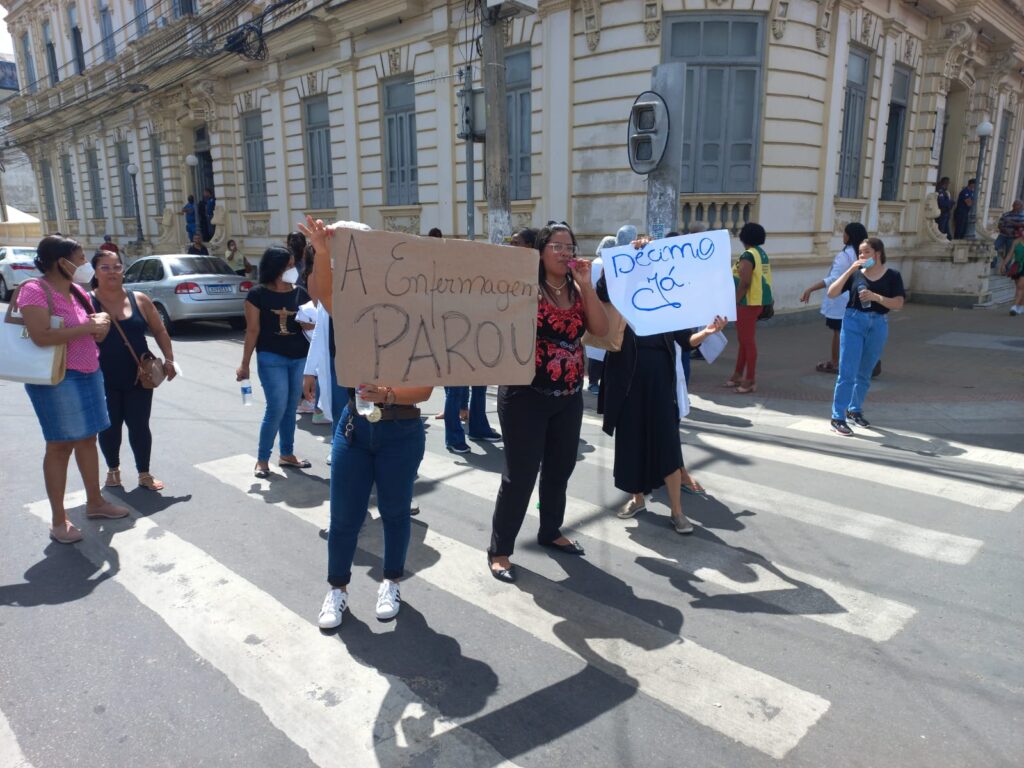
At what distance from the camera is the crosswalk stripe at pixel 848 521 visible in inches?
170

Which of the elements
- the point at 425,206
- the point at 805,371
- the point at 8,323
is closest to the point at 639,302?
the point at 8,323

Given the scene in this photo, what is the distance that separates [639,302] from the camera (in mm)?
4172

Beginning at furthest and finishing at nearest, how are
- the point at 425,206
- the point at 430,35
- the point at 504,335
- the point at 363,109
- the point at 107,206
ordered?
the point at 107,206
the point at 363,109
the point at 425,206
the point at 430,35
the point at 504,335

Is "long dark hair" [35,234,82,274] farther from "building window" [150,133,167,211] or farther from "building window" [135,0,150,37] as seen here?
"building window" [135,0,150,37]

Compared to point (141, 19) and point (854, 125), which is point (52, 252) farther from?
point (141, 19)

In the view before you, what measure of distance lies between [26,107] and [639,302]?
43554 mm

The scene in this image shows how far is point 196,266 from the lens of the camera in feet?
45.6

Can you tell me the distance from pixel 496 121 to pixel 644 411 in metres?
6.36

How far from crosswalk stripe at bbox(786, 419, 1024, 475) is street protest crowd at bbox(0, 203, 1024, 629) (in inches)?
98.6

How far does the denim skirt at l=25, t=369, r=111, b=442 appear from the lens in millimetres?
4332

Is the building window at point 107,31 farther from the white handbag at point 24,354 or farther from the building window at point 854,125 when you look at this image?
the white handbag at point 24,354

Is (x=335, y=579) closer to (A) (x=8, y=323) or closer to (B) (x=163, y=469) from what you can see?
(A) (x=8, y=323)

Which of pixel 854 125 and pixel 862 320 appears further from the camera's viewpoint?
pixel 854 125

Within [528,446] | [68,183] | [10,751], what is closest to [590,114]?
[528,446]
